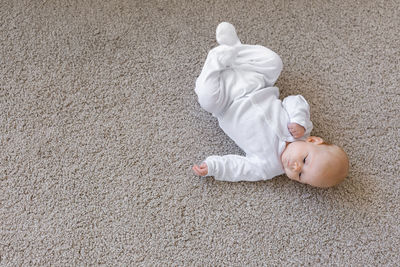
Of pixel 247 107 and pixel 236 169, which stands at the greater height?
pixel 247 107

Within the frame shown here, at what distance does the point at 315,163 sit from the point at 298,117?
0.13 meters

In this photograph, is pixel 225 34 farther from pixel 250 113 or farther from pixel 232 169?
pixel 232 169

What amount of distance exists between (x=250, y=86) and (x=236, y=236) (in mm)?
396

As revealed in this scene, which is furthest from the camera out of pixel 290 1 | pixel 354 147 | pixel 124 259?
pixel 290 1

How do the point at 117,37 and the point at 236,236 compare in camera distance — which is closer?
the point at 236,236

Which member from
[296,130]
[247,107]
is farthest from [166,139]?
[296,130]

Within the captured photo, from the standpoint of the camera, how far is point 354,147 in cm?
111

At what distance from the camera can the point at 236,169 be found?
1042 millimetres

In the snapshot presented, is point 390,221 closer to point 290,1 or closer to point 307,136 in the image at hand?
point 307,136

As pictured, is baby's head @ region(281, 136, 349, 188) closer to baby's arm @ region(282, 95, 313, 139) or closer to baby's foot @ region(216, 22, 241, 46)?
baby's arm @ region(282, 95, 313, 139)

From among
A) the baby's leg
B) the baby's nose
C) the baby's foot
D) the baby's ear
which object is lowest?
the baby's nose

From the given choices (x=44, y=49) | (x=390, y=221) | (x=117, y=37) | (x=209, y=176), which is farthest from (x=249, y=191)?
(x=44, y=49)

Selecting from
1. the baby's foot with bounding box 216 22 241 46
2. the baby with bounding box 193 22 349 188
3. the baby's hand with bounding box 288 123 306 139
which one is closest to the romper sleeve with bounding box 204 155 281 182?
the baby with bounding box 193 22 349 188

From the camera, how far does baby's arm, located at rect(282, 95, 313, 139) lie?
101 centimetres
